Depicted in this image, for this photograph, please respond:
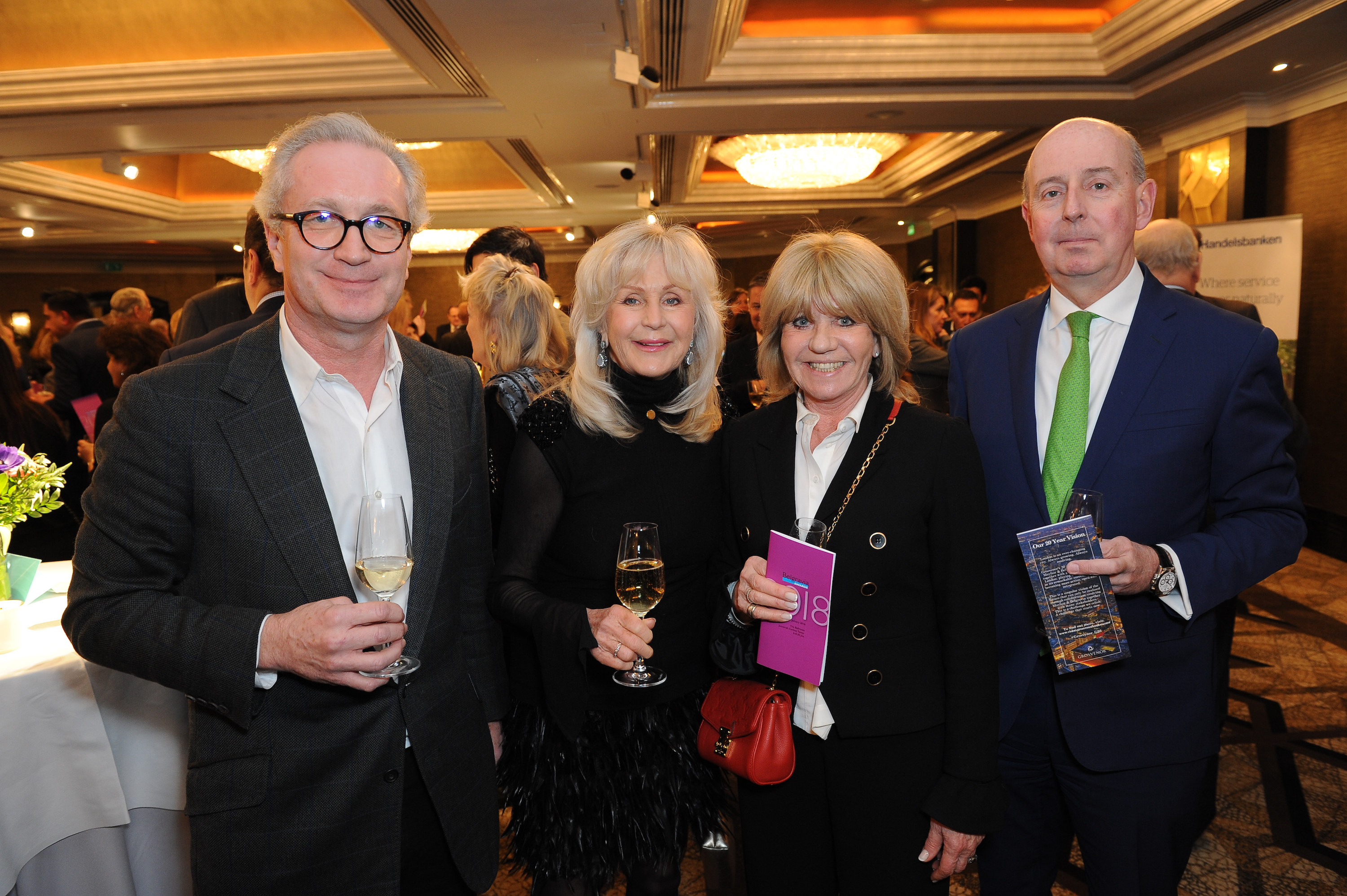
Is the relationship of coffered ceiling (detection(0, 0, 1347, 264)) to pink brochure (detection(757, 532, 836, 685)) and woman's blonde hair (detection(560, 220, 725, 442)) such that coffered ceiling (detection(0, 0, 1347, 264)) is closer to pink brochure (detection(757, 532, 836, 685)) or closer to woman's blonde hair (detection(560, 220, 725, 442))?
woman's blonde hair (detection(560, 220, 725, 442))

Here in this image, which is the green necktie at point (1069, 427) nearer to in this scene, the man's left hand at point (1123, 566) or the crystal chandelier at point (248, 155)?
the man's left hand at point (1123, 566)

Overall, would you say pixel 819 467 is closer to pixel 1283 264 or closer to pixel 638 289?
pixel 638 289

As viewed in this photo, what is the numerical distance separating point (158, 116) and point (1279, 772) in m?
8.47

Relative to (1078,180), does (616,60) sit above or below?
above

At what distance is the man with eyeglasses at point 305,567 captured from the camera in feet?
4.22

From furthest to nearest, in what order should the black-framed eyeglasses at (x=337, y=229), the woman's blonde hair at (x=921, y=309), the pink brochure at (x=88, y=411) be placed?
the woman's blonde hair at (x=921, y=309) < the pink brochure at (x=88, y=411) < the black-framed eyeglasses at (x=337, y=229)

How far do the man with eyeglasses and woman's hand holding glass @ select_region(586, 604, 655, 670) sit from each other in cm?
29

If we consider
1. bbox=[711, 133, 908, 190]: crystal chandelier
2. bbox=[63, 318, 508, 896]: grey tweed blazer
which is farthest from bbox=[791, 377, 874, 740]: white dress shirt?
bbox=[711, 133, 908, 190]: crystal chandelier

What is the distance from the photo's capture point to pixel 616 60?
5.47m

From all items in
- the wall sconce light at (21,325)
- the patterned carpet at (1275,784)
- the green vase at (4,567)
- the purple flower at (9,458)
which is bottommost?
the patterned carpet at (1275,784)

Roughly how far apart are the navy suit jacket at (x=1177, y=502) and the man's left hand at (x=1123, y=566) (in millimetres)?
102

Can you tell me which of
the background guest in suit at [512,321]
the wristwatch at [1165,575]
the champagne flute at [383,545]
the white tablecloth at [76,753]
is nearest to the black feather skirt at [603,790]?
the champagne flute at [383,545]

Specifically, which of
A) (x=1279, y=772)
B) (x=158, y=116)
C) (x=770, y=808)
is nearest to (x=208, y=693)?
(x=770, y=808)

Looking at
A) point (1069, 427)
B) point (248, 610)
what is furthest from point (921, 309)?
point (248, 610)
